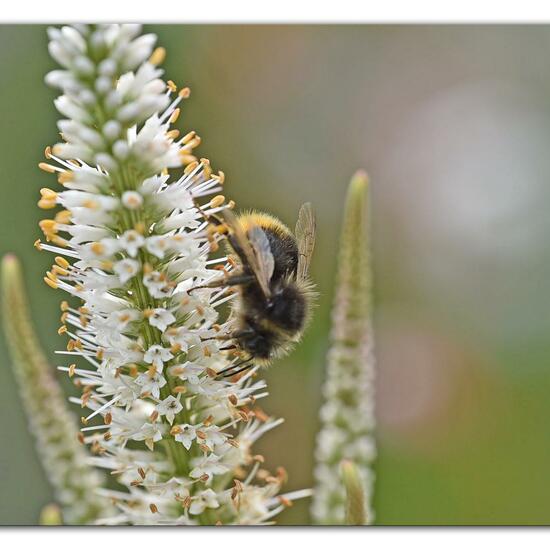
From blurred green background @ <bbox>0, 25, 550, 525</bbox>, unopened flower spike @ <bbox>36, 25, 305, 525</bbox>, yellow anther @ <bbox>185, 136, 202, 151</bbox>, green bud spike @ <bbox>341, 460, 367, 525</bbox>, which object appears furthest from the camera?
blurred green background @ <bbox>0, 25, 550, 525</bbox>

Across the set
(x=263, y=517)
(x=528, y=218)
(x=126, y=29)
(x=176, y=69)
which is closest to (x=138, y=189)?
(x=126, y=29)

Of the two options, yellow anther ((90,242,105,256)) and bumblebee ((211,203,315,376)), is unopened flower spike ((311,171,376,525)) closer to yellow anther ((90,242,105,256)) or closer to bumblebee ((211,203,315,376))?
bumblebee ((211,203,315,376))

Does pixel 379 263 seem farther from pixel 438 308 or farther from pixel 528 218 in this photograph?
pixel 528 218

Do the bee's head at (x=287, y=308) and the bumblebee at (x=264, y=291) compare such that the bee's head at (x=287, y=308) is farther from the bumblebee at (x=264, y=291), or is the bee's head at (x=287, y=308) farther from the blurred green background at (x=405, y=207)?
the blurred green background at (x=405, y=207)

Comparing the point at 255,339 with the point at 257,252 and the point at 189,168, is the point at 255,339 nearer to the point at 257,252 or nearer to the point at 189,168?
the point at 257,252

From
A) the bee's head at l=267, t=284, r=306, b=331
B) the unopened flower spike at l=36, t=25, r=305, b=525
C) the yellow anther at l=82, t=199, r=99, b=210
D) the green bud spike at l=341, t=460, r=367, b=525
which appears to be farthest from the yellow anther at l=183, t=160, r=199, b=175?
the green bud spike at l=341, t=460, r=367, b=525

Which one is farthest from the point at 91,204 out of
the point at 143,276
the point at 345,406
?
the point at 345,406

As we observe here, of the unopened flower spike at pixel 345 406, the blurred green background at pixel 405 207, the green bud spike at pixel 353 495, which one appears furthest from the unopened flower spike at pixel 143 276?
the blurred green background at pixel 405 207
